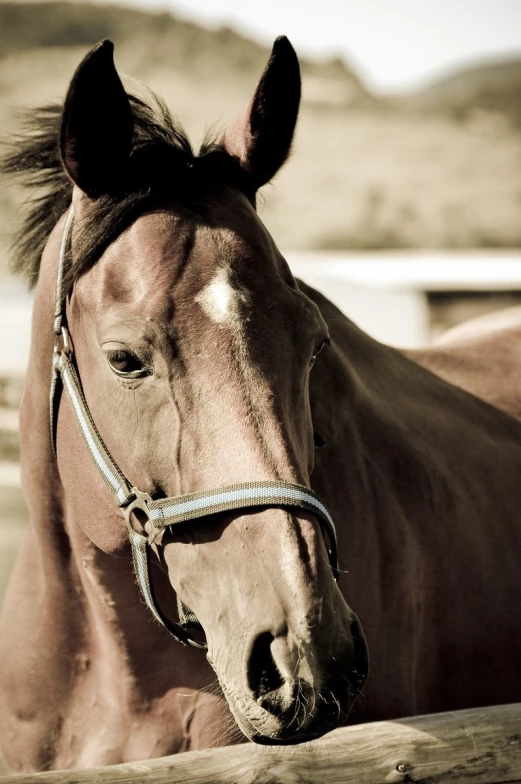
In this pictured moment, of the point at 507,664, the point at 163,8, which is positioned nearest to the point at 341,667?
the point at 507,664

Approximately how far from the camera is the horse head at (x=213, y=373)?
162cm

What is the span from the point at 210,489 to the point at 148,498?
202 mm

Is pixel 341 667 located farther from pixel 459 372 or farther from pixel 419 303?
pixel 419 303

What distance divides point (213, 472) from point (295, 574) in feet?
0.89

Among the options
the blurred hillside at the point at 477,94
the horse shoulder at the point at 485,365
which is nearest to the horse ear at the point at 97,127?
the horse shoulder at the point at 485,365

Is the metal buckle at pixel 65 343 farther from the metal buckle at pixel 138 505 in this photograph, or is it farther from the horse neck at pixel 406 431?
the horse neck at pixel 406 431

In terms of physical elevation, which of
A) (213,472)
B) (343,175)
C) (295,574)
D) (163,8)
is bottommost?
(295,574)

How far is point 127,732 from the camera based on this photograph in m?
2.20

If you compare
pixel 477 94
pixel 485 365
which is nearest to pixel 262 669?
pixel 485 365

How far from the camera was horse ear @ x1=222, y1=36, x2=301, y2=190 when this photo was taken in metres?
2.03

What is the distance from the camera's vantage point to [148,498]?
6.06 feet

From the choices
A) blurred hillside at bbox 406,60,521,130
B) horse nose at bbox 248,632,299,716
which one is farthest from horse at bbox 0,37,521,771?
blurred hillside at bbox 406,60,521,130

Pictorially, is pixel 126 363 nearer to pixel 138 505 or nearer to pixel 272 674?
pixel 138 505

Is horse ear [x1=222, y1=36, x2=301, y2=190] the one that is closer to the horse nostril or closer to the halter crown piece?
the halter crown piece
